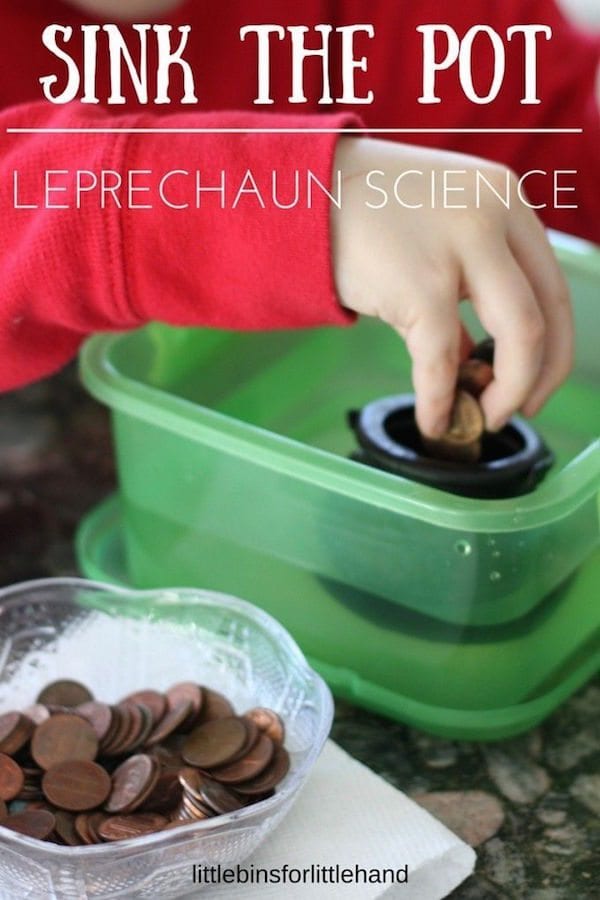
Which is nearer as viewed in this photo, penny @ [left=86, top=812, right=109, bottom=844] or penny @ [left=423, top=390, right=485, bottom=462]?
penny @ [left=86, top=812, right=109, bottom=844]

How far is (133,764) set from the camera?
1.61 ft

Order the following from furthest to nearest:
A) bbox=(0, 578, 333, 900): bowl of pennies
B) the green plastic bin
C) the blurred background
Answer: the blurred background < the green plastic bin < bbox=(0, 578, 333, 900): bowl of pennies

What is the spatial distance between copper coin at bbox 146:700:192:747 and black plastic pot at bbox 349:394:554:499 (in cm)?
15

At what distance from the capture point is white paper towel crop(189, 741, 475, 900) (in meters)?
0.47

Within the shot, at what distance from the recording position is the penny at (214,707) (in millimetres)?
523

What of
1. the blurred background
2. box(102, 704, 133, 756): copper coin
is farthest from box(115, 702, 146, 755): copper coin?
the blurred background

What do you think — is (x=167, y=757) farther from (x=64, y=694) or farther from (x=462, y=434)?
(x=462, y=434)

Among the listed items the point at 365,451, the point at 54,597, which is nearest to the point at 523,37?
the point at 365,451

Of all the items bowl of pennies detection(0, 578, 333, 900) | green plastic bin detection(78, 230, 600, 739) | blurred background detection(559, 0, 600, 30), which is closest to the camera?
bowl of pennies detection(0, 578, 333, 900)

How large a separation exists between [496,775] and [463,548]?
0.34 ft

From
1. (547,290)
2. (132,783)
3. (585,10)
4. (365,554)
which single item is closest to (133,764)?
(132,783)

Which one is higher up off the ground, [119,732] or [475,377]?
[475,377]

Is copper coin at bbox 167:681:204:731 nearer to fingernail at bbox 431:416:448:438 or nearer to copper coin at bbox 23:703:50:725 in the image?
copper coin at bbox 23:703:50:725

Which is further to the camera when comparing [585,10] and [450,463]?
[585,10]
